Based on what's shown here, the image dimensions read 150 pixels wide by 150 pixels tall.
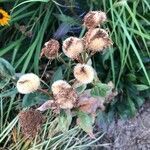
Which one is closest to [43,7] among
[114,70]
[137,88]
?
[114,70]

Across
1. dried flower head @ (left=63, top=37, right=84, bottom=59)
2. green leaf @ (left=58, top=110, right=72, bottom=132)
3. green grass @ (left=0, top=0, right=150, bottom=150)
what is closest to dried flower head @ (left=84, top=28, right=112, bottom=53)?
dried flower head @ (left=63, top=37, right=84, bottom=59)

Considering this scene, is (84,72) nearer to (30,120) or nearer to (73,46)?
(73,46)

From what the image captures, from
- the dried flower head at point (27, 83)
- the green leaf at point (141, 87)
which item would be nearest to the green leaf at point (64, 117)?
the dried flower head at point (27, 83)

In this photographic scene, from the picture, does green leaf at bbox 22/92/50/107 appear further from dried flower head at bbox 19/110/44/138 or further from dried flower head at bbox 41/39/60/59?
dried flower head at bbox 41/39/60/59

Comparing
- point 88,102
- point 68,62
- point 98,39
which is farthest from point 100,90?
point 68,62

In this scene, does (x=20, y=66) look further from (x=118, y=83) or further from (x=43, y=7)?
(x=118, y=83)

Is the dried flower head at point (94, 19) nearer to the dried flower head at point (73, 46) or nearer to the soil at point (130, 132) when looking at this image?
the dried flower head at point (73, 46)
